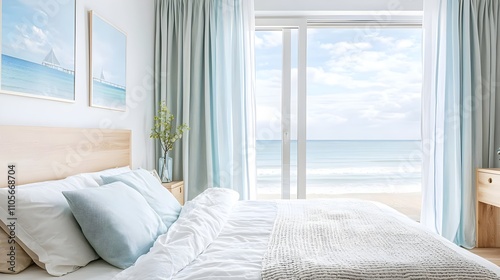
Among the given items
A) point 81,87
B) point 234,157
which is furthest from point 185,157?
point 81,87

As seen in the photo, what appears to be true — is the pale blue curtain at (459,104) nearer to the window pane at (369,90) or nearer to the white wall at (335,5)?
the white wall at (335,5)

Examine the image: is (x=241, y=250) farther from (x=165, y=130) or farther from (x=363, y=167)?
(x=363, y=167)

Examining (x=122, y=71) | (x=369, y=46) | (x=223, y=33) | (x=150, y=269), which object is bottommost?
(x=150, y=269)

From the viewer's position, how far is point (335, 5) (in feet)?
12.7

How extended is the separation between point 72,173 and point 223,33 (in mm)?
2126

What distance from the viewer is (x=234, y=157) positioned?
379 cm

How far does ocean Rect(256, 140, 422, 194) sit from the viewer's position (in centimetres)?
715

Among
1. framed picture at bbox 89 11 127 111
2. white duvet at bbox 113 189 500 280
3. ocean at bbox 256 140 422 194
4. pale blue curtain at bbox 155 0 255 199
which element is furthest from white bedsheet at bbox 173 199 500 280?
ocean at bbox 256 140 422 194

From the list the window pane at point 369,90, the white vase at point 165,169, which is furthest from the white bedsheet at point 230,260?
the window pane at point 369,90

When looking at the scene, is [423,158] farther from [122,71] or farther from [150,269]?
[150,269]

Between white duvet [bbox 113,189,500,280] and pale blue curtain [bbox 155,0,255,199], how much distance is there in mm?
1283

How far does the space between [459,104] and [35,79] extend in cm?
347

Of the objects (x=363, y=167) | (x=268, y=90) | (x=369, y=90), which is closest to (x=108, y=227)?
(x=268, y=90)

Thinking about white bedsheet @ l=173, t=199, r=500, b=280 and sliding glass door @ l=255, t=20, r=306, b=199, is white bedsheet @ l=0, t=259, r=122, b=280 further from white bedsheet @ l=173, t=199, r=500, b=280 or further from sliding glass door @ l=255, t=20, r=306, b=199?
sliding glass door @ l=255, t=20, r=306, b=199
